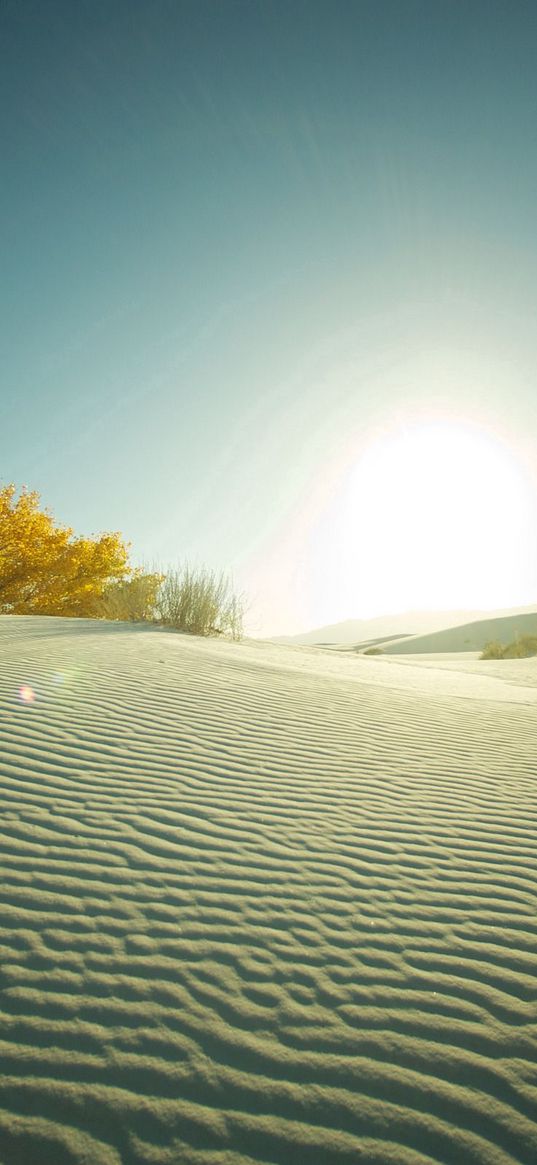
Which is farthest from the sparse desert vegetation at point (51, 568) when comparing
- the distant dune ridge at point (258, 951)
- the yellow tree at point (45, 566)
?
the distant dune ridge at point (258, 951)

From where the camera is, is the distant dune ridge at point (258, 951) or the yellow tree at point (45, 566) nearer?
the distant dune ridge at point (258, 951)

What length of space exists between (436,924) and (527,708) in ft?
14.8

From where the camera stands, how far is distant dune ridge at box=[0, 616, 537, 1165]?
1.30m

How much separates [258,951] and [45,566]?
54.1 ft

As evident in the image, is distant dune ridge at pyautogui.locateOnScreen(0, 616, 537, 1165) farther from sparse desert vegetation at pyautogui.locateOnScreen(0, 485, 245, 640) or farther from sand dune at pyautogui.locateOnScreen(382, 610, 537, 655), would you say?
sand dune at pyautogui.locateOnScreen(382, 610, 537, 655)

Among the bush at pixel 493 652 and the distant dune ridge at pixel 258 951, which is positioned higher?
the bush at pixel 493 652

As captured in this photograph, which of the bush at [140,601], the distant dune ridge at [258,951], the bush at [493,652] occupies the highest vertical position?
the bush at [140,601]

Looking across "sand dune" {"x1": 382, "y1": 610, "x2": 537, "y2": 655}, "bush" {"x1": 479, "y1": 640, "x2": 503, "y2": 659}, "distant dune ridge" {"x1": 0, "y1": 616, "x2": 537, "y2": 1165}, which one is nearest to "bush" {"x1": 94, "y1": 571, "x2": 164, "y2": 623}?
"distant dune ridge" {"x1": 0, "y1": 616, "x2": 537, "y2": 1165}

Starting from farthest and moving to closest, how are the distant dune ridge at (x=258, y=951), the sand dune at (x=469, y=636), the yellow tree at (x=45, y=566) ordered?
1. the sand dune at (x=469, y=636)
2. the yellow tree at (x=45, y=566)
3. the distant dune ridge at (x=258, y=951)

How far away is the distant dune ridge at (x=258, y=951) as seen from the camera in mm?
1297

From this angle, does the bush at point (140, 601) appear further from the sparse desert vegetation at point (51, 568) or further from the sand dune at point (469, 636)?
the sand dune at point (469, 636)

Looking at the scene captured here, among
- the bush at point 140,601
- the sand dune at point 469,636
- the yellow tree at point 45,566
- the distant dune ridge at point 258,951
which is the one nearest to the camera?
the distant dune ridge at point 258,951

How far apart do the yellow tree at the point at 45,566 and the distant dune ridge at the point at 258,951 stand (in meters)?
13.8

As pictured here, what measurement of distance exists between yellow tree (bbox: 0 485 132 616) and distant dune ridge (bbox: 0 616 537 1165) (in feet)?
45.4
